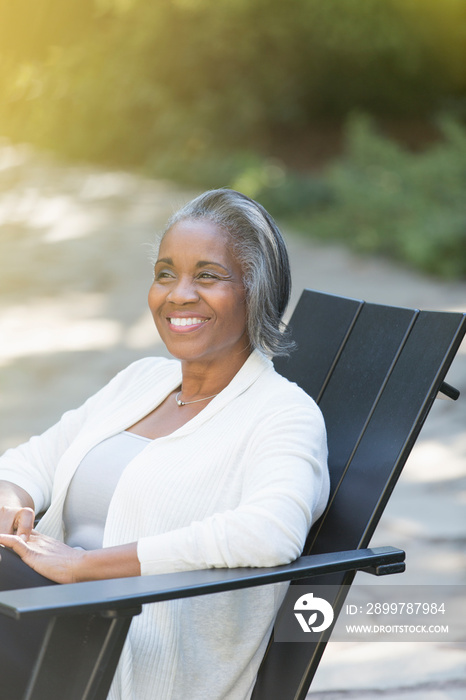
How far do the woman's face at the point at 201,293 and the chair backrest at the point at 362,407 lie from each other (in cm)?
34

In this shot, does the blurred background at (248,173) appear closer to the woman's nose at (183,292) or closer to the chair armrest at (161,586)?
the chair armrest at (161,586)

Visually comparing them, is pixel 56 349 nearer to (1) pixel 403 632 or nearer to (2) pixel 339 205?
(1) pixel 403 632

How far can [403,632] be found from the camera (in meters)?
2.81

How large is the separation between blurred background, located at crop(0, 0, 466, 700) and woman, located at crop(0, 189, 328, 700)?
79cm

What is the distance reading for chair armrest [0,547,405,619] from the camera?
54.4 inches

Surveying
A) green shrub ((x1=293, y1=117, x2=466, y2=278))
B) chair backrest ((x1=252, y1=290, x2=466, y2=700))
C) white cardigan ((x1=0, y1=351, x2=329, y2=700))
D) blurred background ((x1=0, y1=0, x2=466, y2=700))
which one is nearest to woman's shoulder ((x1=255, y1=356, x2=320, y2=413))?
white cardigan ((x1=0, y1=351, x2=329, y2=700))

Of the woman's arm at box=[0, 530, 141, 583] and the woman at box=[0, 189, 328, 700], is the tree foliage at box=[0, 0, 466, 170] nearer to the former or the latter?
the woman at box=[0, 189, 328, 700]

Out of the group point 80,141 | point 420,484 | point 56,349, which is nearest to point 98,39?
point 80,141

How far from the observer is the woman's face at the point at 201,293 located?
79.4 inches

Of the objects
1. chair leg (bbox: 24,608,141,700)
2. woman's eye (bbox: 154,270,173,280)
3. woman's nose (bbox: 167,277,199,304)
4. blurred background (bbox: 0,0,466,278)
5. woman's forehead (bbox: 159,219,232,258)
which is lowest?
chair leg (bbox: 24,608,141,700)

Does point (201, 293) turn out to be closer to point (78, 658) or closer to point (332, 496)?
point (332, 496)

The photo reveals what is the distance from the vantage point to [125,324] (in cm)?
747

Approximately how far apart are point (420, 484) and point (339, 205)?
789cm

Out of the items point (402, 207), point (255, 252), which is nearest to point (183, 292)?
point (255, 252)
